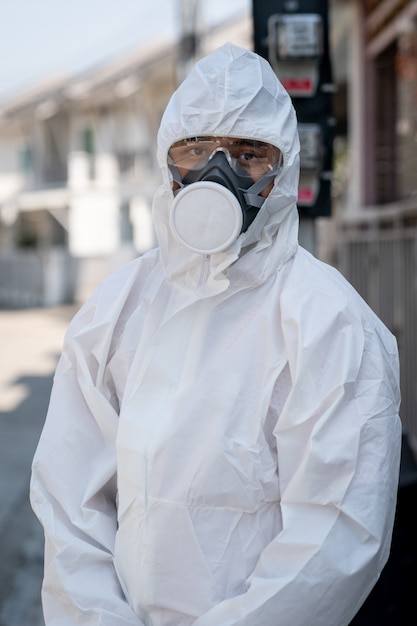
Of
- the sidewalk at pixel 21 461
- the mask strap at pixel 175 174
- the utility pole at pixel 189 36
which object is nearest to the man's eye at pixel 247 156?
the mask strap at pixel 175 174

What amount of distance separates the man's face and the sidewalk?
3038mm

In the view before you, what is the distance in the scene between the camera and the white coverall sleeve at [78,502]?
5.96ft

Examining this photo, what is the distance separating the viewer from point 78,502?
1.92m

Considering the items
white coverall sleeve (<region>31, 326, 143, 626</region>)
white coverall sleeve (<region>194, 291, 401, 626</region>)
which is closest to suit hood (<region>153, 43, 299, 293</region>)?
white coverall sleeve (<region>194, 291, 401, 626</region>)

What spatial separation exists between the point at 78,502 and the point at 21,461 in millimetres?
5203

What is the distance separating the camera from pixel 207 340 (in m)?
1.86

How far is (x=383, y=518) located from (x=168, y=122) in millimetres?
985

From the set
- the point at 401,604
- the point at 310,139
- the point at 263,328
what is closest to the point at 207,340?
the point at 263,328

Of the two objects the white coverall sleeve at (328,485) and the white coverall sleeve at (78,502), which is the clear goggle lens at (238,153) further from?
the white coverall sleeve at (78,502)

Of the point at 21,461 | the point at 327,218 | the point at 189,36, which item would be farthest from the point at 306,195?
the point at 189,36

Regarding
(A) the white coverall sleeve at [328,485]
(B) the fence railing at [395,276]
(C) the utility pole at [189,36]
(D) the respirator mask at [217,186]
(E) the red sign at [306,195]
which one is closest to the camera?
(A) the white coverall sleeve at [328,485]

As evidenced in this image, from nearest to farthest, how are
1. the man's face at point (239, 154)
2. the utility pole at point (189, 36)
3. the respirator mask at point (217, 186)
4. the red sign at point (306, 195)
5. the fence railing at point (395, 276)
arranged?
1. the respirator mask at point (217, 186)
2. the man's face at point (239, 154)
3. the red sign at point (306, 195)
4. the fence railing at point (395, 276)
5. the utility pole at point (189, 36)

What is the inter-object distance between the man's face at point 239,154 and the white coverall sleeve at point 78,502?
1.72 feet

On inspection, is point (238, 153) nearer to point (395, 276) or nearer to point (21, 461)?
point (395, 276)
